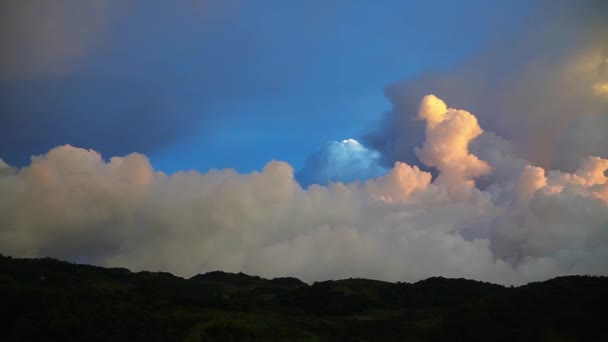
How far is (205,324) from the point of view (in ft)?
307

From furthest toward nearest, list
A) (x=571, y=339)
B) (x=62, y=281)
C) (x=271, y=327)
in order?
1. (x=62, y=281)
2. (x=271, y=327)
3. (x=571, y=339)

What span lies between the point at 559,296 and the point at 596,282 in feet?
67.5

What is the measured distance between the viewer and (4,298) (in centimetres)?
8900

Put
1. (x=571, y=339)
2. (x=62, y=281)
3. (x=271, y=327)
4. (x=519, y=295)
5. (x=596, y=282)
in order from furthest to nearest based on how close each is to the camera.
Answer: (x=62, y=281)
(x=596, y=282)
(x=519, y=295)
(x=271, y=327)
(x=571, y=339)

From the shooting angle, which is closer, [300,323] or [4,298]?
[4,298]

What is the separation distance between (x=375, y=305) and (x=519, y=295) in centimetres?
7871

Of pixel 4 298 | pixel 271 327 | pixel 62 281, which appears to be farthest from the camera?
pixel 62 281

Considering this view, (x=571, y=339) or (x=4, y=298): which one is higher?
(x=4, y=298)

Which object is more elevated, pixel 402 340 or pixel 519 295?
pixel 519 295

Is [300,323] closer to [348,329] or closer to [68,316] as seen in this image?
[348,329]

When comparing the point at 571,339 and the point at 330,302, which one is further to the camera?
the point at 330,302

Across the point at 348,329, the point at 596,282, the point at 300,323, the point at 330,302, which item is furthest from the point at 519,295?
the point at 330,302

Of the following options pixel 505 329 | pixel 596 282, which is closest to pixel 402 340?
pixel 505 329

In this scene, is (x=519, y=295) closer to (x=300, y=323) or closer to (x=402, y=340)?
(x=402, y=340)
